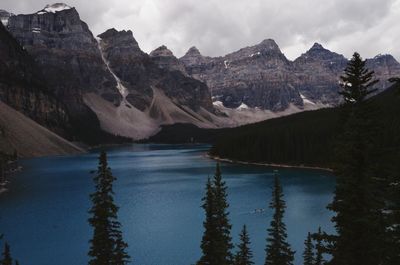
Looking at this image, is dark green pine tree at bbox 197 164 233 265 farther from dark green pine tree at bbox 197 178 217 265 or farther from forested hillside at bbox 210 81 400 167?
forested hillside at bbox 210 81 400 167

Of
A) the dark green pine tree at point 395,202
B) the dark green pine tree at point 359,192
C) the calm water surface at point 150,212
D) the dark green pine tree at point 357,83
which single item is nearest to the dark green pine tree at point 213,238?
the dark green pine tree at point 359,192

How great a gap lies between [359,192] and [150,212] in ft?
229

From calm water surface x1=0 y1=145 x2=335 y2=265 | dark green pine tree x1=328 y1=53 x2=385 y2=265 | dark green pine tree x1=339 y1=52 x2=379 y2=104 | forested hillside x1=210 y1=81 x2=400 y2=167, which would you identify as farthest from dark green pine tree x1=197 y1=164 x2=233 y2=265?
forested hillside x1=210 y1=81 x2=400 y2=167

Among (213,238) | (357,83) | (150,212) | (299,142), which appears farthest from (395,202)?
(299,142)

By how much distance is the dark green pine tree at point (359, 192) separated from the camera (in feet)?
61.3

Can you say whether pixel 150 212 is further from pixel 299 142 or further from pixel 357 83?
pixel 299 142

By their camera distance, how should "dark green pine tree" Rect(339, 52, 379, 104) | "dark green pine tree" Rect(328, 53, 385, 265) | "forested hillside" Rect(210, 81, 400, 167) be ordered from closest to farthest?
"dark green pine tree" Rect(328, 53, 385, 265) → "dark green pine tree" Rect(339, 52, 379, 104) → "forested hillside" Rect(210, 81, 400, 167)

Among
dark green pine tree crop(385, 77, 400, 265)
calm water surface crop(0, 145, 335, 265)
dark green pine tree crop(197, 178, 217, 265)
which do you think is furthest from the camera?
calm water surface crop(0, 145, 335, 265)

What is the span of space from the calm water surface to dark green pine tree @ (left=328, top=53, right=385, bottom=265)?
36549 mm

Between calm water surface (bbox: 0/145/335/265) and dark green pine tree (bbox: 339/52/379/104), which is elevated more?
dark green pine tree (bbox: 339/52/379/104)

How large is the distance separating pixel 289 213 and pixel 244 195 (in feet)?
75.4

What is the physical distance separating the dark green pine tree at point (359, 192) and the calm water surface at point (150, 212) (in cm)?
3655

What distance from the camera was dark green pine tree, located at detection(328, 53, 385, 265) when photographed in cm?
1867

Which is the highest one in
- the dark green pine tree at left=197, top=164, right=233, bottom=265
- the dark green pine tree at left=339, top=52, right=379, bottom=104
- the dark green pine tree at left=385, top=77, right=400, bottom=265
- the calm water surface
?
the dark green pine tree at left=339, top=52, right=379, bottom=104
